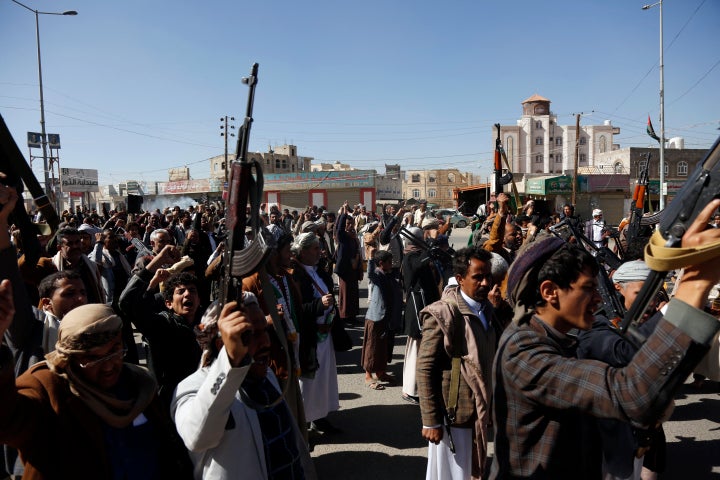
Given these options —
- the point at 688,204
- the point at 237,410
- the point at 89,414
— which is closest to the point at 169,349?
the point at 89,414

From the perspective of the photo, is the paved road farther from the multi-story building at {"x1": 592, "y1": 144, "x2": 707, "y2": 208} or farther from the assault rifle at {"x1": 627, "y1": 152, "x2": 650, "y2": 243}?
the multi-story building at {"x1": 592, "y1": 144, "x2": 707, "y2": 208}

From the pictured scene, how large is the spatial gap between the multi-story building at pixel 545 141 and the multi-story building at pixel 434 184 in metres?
11.7

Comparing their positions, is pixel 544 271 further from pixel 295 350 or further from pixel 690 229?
pixel 295 350

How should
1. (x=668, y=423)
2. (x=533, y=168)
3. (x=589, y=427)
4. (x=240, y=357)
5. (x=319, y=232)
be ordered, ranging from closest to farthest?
(x=240, y=357), (x=589, y=427), (x=668, y=423), (x=319, y=232), (x=533, y=168)

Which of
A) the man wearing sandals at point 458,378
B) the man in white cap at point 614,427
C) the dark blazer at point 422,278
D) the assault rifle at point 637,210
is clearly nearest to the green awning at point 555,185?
the assault rifle at point 637,210

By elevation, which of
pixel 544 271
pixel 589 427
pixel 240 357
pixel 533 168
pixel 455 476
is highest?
pixel 533 168

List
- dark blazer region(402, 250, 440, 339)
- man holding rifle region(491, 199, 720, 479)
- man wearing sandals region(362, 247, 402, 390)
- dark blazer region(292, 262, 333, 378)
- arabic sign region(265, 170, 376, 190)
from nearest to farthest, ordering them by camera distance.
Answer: man holding rifle region(491, 199, 720, 479) → dark blazer region(292, 262, 333, 378) → dark blazer region(402, 250, 440, 339) → man wearing sandals region(362, 247, 402, 390) → arabic sign region(265, 170, 376, 190)

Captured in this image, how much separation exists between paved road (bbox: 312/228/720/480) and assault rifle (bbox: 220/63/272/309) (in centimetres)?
300

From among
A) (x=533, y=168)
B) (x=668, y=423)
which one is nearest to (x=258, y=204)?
(x=668, y=423)

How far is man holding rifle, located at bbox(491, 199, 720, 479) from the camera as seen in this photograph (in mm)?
1299

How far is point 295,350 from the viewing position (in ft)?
13.4

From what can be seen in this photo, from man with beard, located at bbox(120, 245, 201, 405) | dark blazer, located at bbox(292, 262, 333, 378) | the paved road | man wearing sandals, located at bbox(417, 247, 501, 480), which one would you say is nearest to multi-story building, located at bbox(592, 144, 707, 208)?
the paved road

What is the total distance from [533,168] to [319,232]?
71.6 m

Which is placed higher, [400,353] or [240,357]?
[240,357]
